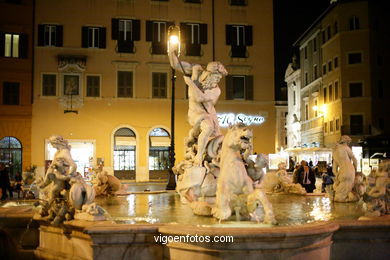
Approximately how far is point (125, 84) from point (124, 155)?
485 cm

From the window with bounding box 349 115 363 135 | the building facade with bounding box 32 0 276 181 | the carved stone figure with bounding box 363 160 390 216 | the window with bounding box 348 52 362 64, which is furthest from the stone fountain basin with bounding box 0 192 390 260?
the window with bounding box 348 52 362 64

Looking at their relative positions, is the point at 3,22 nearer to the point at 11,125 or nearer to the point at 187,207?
the point at 11,125

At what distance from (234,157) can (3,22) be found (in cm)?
2877

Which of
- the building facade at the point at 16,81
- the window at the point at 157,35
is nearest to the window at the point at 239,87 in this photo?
the window at the point at 157,35

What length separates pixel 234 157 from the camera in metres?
6.66

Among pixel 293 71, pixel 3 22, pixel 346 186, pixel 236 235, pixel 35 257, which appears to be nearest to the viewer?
pixel 236 235

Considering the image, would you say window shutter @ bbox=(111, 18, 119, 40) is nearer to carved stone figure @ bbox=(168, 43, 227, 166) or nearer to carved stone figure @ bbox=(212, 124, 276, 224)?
carved stone figure @ bbox=(168, 43, 227, 166)

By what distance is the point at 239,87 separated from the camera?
34.9 m

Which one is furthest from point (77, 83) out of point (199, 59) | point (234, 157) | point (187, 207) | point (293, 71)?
point (293, 71)

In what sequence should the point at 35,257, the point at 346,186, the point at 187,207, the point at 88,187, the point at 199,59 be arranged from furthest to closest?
the point at 199,59 → the point at 346,186 → the point at 187,207 → the point at 35,257 → the point at 88,187

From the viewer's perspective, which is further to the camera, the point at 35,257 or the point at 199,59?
the point at 199,59

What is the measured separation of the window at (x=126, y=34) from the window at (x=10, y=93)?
7199 mm

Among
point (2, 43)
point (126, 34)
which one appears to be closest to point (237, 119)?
point (126, 34)

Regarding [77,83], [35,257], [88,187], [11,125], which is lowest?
[35,257]
